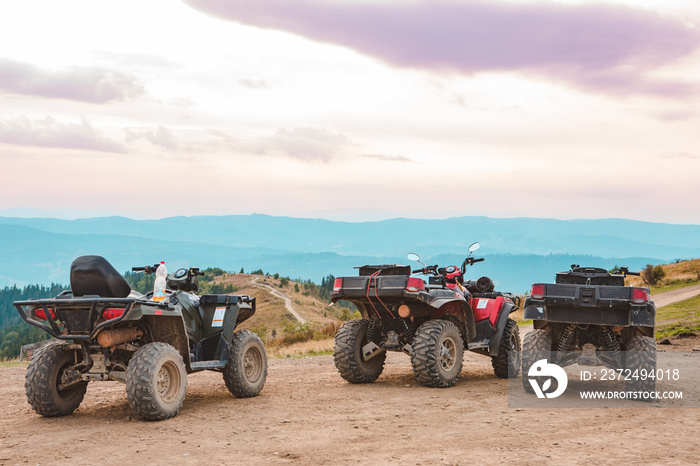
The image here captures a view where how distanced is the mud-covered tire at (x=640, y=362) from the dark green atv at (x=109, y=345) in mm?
6341

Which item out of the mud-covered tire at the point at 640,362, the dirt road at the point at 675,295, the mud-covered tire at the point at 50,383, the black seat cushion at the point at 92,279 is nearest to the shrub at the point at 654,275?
the dirt road at the point at 675,295

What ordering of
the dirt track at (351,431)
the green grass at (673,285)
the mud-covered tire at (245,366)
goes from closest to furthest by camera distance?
the dirt track at (351,431) → the mud-covered tire at (245,366) → the green grass at (673,285)

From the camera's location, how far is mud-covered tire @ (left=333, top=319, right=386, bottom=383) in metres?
12.4

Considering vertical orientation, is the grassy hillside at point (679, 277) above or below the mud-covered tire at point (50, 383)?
above

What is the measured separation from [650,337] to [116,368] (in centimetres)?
810

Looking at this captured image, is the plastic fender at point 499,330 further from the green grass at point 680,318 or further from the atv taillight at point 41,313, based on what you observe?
the green grass at point 680,318

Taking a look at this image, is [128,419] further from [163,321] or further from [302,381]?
[302,381]

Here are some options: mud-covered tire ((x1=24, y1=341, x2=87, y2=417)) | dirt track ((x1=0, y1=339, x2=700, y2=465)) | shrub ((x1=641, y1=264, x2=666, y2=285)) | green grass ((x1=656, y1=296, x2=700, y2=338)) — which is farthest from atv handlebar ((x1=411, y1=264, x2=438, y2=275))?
shrub ((x1=641, y1=264, x2=666, y2=285))

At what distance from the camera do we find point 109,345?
938cm

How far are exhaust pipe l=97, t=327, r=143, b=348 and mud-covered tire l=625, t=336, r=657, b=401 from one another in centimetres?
737

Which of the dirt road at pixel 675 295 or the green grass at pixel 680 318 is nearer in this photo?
the green grass at pixel 680 318

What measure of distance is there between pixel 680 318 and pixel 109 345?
954 inches

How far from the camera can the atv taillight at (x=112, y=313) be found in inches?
364

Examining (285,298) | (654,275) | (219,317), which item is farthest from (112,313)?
(285,298)
